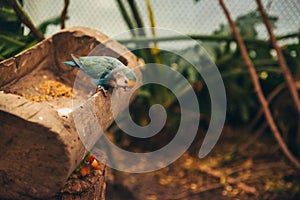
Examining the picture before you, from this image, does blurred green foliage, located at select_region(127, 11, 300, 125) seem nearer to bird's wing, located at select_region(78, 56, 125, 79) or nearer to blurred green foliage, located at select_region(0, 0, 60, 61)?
blurred green foliage, located at select_region(0, 0, 60, 61)

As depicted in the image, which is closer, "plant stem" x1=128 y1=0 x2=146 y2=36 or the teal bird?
the teal bird

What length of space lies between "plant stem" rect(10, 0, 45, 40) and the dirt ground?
2.86ft

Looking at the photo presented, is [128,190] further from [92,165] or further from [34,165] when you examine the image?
[34,165]

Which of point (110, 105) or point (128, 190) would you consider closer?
point (110, 105)

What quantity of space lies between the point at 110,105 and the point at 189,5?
4.28 feet


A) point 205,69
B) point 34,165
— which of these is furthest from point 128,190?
point 34,165

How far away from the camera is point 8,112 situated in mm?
1059

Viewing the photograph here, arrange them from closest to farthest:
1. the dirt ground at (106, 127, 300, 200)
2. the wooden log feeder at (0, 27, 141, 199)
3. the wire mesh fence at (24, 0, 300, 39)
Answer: the wooden log feeder at (0, 27, 141, 199) < the wire mesh fence at (24, 0, 300, 39) < the dirt ground at (106, 127, 300, 200)

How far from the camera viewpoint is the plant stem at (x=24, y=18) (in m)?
1.89

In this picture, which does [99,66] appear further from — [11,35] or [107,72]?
[11,35]

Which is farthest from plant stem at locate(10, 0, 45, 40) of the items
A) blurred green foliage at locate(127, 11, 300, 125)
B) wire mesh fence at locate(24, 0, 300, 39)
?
blurred green foliage at locate(127, 11, 300, 125)

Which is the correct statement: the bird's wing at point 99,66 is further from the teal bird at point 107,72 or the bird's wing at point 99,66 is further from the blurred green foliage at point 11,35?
the blurred green foliage at point 11,35

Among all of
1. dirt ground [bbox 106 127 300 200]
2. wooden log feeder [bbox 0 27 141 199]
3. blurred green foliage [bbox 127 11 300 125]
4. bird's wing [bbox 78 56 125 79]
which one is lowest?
wooden log feeder [bbox 0 27 141 199]

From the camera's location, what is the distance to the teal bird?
4.50ft
